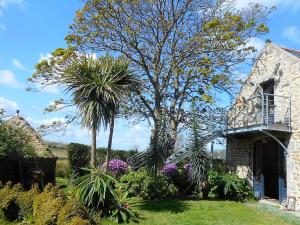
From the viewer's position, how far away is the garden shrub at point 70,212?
9180 mm

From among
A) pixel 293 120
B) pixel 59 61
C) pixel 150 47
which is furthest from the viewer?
pixel 150 47

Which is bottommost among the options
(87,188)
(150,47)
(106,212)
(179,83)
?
(106,212)

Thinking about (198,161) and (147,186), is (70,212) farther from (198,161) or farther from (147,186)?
(198,161)

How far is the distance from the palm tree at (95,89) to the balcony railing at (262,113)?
235 inches

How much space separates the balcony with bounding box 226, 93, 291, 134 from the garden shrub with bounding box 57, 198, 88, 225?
337 inches

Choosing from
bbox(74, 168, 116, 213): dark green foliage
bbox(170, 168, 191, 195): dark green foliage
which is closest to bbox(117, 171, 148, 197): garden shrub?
bbox(170, 168, 191, 195): dark green foliage

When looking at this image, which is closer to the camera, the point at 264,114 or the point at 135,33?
the point at 264,114

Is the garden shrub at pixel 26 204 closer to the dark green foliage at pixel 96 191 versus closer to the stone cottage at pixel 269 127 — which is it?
the dark green foliage at pixel 96 191

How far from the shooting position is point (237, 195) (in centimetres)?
1638

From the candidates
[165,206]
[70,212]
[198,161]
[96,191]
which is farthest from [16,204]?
[198,161]

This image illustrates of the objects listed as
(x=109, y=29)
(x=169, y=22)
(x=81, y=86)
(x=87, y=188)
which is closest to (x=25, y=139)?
(x=81, y=86)

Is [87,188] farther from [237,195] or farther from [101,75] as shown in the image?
[237,195]

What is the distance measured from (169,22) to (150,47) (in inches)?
75.5

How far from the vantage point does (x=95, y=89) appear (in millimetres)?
13633
